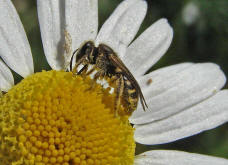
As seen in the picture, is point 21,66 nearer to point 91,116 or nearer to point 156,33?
point 91,116

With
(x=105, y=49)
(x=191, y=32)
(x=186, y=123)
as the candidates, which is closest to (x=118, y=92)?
(x=105, y=49)

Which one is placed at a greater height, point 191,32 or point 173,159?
point 191,32

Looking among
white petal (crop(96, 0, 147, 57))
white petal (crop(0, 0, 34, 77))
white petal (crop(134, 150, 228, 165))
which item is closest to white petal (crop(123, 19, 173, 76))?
white petal (crop(96, 0, 147, 57))

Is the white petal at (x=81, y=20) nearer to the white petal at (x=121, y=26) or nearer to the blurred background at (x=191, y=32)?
the white petal at (x=121, y=26)

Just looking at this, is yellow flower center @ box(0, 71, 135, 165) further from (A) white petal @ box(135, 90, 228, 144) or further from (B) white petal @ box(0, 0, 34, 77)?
(A) white petal @ box(135, 90, 228, 144)

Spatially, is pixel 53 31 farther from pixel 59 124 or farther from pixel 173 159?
pixel 173 159

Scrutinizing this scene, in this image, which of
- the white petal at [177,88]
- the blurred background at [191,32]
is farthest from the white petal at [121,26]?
the blurred background at [191,32]
